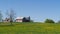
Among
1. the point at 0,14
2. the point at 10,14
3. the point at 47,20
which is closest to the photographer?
the point at 0,14

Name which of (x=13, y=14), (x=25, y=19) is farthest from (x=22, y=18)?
(x=13, y=14)

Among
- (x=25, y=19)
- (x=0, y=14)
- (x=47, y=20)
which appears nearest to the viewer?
(x=0, y=14)

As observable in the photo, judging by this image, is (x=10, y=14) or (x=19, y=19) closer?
(x=10, y=14)

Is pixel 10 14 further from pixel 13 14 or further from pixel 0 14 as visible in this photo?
pixel 0 14

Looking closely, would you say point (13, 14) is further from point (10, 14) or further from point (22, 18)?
point (22, 18)

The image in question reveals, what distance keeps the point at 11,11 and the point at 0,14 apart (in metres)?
7.98

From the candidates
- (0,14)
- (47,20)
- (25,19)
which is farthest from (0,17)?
(25,19)

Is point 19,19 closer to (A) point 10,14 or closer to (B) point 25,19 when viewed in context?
(B) point 25,19

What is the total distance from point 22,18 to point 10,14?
224 ft

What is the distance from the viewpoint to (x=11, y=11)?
9675cm

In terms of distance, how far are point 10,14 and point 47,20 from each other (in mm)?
27548

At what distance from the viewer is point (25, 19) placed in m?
163

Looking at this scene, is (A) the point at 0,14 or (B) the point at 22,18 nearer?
(A) the point at 0,14

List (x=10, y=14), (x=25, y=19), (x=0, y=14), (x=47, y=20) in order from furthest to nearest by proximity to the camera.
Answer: (x=25, y=19), (x=47, y=20), (x=10, y=14), (x=0, y=14)
